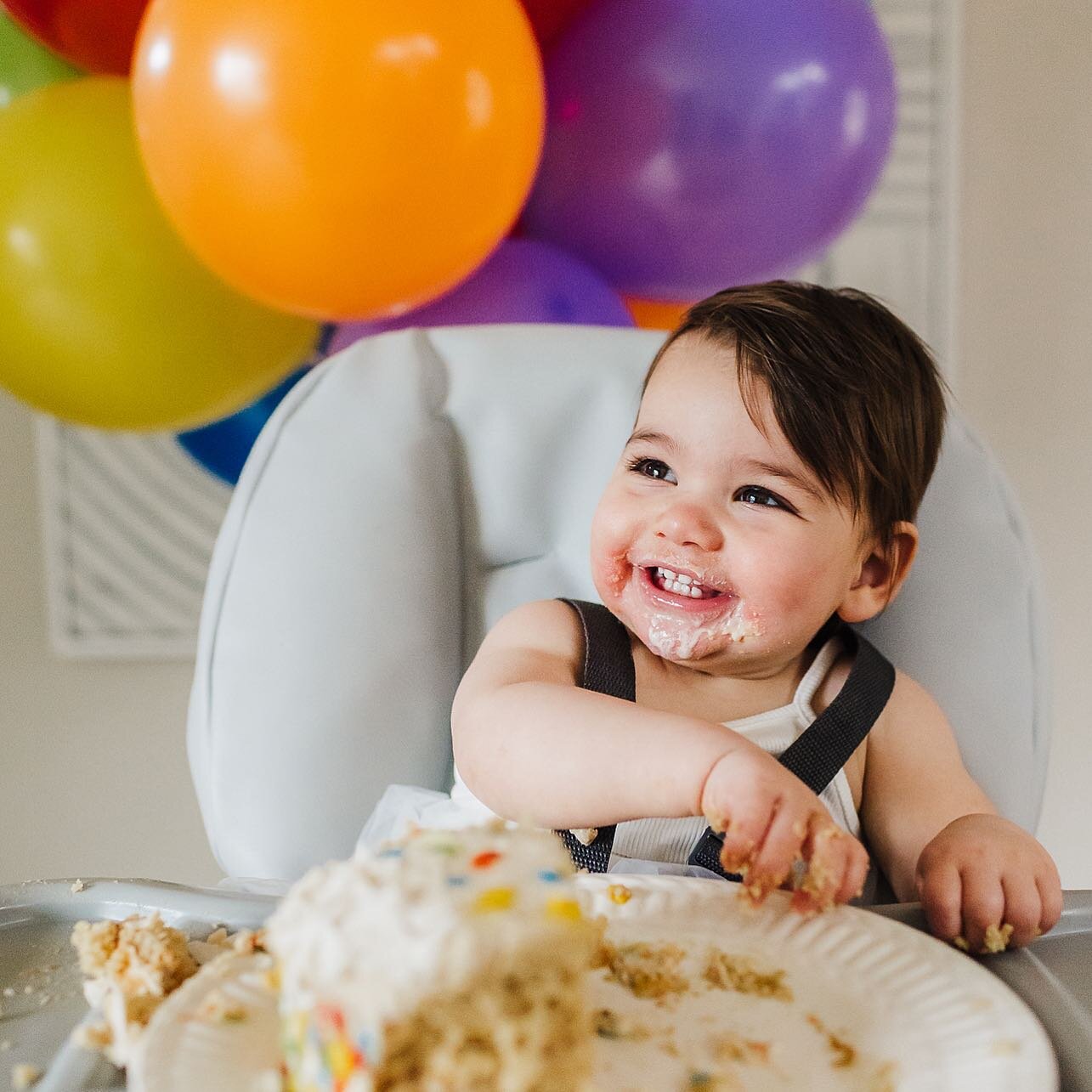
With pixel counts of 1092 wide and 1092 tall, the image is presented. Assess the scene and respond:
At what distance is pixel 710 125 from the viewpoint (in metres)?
1.45

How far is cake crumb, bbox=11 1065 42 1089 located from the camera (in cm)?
58

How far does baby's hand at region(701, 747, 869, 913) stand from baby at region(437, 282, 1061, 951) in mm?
87

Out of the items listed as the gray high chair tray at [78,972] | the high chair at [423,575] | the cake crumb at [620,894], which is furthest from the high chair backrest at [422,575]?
the cake crumb at [620,894]

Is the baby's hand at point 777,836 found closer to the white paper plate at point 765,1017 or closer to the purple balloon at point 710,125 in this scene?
the white paper plate at point 765,1017

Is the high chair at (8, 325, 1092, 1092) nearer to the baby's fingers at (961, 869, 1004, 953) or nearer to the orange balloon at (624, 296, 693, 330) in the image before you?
the baby's fingers at (961, 869, 1004, 953)

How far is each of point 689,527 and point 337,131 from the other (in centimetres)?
56

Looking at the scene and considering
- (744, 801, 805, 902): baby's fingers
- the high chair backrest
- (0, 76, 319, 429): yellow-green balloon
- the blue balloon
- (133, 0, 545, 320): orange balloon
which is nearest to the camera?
(744, 801, 805, 902): baby's fingers

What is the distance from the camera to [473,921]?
0.45 metres

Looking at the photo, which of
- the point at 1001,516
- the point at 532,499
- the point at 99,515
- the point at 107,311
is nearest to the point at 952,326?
the point at 1001,516

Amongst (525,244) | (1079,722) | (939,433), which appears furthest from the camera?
(1079,722)

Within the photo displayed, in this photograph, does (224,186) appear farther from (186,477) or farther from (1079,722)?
(1079,722)

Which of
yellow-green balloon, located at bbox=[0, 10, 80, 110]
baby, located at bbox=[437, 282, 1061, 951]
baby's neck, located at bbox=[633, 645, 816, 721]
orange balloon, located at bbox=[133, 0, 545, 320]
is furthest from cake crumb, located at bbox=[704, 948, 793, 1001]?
yellow-green balloon, located at bbox=[0, 10, 80, 110]

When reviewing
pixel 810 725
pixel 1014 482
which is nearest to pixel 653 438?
pixel 810 725

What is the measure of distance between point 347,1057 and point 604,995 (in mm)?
195
